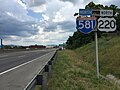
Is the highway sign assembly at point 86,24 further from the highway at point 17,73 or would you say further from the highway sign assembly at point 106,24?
the highway at point 17,73

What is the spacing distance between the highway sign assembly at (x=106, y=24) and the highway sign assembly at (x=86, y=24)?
1.03ft

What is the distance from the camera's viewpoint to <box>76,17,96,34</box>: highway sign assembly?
14250 millimetres

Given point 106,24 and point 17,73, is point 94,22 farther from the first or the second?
point 17,73

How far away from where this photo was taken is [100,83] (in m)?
14.3

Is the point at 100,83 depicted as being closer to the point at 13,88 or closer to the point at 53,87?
the point at 53,87

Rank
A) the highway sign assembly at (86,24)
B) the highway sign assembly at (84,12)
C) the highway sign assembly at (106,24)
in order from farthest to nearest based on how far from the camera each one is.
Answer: the highway sign assembly at (84,12), the highway sign assembly at (106,24), the highway sign assembly at (86,24)

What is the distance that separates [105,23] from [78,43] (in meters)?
90.4

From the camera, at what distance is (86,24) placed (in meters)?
14.4

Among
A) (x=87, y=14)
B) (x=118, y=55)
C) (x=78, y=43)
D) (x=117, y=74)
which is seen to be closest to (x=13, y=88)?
(x=87, y=14)

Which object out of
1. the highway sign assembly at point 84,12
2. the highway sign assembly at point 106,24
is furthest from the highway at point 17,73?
the highway sign assembly at point 106,24

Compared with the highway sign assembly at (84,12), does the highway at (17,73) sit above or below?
below

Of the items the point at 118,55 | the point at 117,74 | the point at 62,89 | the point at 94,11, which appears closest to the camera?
the point at 62,89

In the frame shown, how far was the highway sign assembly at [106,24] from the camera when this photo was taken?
14375mm

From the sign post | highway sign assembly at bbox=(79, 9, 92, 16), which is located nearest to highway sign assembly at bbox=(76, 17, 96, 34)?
the sign post
